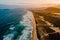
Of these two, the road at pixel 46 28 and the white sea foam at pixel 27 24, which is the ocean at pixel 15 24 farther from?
the road at pixel 46 28

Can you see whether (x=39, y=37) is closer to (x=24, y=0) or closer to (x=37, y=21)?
(x=37, y=21)

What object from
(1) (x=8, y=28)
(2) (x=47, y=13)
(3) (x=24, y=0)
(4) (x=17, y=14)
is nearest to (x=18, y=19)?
(4) (x=17, y=14)

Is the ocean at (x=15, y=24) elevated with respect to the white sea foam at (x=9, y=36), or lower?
elevated

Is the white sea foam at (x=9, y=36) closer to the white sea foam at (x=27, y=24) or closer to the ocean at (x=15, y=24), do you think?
the ocean at (x=15, y=24)

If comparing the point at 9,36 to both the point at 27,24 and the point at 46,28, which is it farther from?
the point at 46,28

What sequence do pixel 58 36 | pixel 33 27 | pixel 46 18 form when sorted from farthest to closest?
pixel 46 18
pixel 33 27
pixel 58 36

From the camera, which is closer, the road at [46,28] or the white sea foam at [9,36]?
the white sea foam at [9,36]

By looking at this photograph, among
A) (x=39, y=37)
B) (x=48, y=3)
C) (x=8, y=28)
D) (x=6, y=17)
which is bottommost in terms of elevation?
(x=39, y=37)

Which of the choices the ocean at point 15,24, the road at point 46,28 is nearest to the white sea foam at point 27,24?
the ocean at point 15,24
